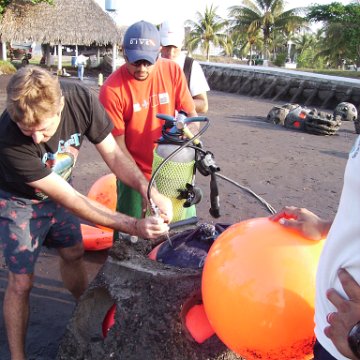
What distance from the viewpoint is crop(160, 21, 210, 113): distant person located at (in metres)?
3.88

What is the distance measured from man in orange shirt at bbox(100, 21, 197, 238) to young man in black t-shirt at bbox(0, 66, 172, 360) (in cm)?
58

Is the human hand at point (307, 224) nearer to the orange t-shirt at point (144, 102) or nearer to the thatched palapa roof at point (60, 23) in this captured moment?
the orange t-shirt at point (144, 102)

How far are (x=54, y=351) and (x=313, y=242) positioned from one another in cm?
185

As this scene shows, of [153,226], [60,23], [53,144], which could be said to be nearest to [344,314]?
[153,226]

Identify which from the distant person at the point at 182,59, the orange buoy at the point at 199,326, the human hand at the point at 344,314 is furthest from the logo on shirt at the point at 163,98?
the human hand at the point at 344,314

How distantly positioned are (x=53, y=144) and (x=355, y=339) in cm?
177

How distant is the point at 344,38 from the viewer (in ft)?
114

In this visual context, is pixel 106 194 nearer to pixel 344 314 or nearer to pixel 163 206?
pixel 163 206

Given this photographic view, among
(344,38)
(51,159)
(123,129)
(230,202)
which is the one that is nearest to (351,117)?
Result: (230,202)

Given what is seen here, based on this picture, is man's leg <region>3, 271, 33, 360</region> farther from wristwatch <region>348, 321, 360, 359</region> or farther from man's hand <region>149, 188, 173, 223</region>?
wristwatch <region>348, 321, 360, 359</region>

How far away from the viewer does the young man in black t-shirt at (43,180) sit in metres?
2.12

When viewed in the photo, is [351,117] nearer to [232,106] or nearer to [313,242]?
[232,106]

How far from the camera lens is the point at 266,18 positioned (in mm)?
42906

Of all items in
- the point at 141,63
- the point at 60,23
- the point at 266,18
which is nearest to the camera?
the point at 141,63
